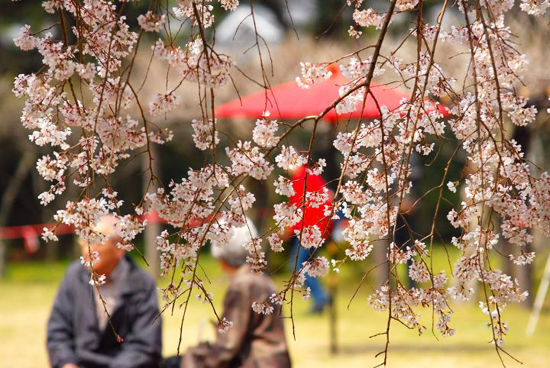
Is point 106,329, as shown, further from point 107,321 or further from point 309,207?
point 309,207

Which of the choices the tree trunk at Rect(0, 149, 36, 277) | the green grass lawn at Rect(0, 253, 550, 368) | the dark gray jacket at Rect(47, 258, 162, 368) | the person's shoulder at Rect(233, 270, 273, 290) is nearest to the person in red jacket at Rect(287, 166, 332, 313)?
the person's shoulder at Rect(233, 270, 273, 290)

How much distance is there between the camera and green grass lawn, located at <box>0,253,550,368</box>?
7.26m

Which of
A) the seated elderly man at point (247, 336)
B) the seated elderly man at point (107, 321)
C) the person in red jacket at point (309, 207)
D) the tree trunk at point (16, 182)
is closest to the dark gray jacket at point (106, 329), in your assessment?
the seated elderly man at point (107, 321)

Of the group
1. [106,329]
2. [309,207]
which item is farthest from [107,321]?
[309,207]

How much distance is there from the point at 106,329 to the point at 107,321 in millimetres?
51

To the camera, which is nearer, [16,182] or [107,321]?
[107,321]

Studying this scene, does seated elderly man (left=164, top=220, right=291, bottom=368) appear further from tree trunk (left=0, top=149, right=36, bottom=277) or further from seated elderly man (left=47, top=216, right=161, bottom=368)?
tree trunk (left=0, top=149, right=36, bottom=277)

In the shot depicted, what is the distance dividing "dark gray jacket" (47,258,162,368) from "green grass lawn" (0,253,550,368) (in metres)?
1.60

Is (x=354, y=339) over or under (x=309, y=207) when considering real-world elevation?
under

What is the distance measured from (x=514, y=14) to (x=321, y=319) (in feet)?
11.7

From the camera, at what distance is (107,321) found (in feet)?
13.2

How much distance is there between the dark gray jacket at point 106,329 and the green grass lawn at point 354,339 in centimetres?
160

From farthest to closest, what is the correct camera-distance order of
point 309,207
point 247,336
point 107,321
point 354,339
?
point 354,339 → point 107,321 → point 247,336 → point 309,207

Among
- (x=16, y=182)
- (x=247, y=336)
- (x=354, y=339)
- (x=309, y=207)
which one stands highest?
(x=16, y=182)
